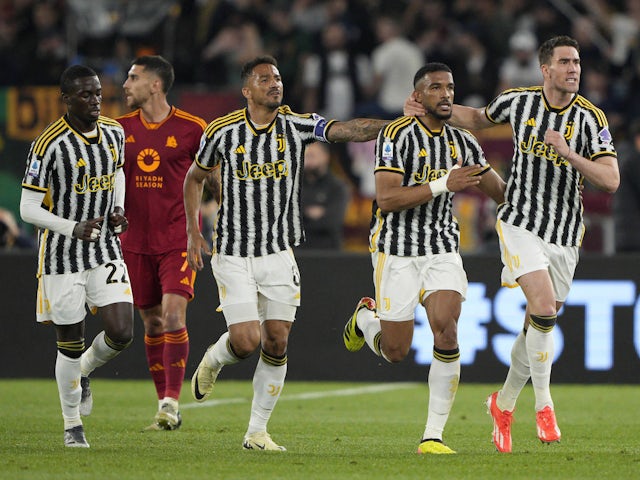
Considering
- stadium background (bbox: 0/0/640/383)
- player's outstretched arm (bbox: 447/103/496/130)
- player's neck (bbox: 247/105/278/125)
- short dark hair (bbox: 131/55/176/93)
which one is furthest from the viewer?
stadium background (bbox: 0/0/640/383)

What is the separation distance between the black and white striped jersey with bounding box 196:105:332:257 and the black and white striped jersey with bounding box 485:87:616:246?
1266 mm

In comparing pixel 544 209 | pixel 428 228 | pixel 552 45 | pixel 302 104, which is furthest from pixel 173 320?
pixel 302 104

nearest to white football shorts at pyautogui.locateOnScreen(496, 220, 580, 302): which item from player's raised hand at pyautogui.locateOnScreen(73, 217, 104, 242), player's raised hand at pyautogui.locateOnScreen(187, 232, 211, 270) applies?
player's raised hand at pyautogui.locateOnScreen(187, 232, 211, 270)

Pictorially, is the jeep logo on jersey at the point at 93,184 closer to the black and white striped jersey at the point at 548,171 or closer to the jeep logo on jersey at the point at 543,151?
the black and white striped jersey at the point at 548,171

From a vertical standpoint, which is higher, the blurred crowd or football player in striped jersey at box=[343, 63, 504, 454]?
the blurred crowd

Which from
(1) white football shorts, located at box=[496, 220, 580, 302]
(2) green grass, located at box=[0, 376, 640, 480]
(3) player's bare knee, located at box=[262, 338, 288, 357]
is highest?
(1) white football shorts, located at box=[496, 220, 580, 302]

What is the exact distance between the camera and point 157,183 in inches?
388

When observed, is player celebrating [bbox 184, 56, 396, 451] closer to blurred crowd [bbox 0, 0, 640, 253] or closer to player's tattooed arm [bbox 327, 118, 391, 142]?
player's tattooed arm [bbox 327, 118, 391, 142]

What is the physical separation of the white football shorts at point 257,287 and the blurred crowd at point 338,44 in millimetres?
7872

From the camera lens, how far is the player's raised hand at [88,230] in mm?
8062

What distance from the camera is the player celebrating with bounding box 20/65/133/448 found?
8.29 metres

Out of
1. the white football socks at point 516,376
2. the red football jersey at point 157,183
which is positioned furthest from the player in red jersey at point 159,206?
the white football socks at point 516,376

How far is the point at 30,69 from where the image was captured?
56.9 ft

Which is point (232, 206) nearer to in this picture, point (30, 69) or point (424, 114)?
point (424, 114)
